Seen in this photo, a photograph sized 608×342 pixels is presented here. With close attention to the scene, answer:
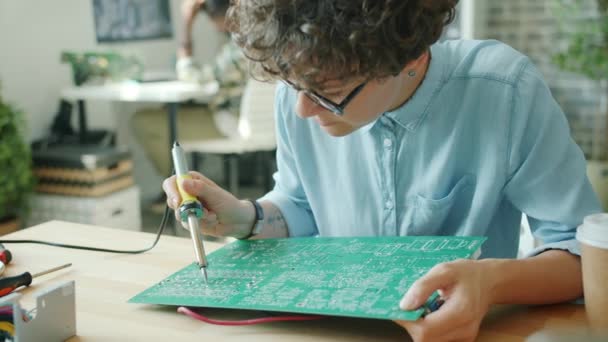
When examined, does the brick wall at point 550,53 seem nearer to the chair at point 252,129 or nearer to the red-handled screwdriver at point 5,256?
the chair at point 252,129

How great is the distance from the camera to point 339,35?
2.56 ft

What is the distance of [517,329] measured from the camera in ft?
2.47

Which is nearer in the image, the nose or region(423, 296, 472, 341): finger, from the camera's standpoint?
region(423, 296, 472, 341): finger

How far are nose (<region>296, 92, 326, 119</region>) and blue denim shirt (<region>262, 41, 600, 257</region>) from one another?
0.16 meters

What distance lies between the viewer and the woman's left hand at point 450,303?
2.23 feet

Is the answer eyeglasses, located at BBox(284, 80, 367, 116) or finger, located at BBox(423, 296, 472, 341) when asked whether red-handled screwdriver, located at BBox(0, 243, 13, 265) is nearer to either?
eyeglasses, located at BBox(284, 80, 367, 116)

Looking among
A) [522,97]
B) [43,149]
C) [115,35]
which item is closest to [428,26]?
[522,97]

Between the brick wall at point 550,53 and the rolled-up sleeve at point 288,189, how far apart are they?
10.1 feet

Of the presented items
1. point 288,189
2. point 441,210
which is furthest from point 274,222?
point 441,210

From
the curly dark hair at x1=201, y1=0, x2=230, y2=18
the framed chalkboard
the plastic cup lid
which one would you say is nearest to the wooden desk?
the plastic cup lid

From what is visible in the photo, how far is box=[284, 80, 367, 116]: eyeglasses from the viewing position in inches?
33.9

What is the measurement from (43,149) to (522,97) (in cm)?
277

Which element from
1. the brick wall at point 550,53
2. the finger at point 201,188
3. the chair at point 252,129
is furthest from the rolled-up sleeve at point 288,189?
the brick wall at point 550,53

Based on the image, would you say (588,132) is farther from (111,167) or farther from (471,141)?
(471,141)
